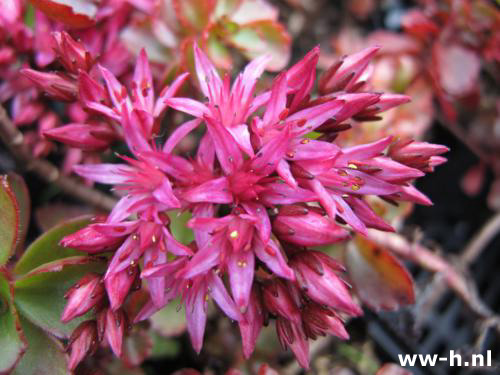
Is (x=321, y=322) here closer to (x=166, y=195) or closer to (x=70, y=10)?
(x=166, y=195)

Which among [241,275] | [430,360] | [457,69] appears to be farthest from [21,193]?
[457,69]

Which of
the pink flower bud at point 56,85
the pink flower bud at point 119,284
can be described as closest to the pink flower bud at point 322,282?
the pink flower bud at point 119,284

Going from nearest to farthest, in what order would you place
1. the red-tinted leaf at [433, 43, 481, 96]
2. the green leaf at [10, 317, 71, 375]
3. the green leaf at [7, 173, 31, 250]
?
the green leaf at [10, 317, 71, 375] → the green leaf at [7, 173, 31, 250] → the red-tinted leaf at [433, 43, 481, 96]

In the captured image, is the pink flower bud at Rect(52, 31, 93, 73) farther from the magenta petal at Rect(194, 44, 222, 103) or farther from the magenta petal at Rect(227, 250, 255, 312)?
Answer: the magenta petal at Rect(227, 250, 255, 312)

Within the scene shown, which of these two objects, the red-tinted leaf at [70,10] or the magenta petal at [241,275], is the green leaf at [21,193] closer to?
the red-tinted leaf at [70,10]

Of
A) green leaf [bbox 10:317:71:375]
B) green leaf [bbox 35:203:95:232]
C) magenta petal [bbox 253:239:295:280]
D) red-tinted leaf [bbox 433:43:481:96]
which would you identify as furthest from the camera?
red-tinted leaf [bbox 433:43:481:96]

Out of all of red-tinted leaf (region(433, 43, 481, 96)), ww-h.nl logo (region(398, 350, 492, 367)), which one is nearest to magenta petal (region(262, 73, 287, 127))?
ww-h.nl logo (region(398, 350, 492, 367))

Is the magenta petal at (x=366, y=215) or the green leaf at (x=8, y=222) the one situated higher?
the magenta petal at (x=366, y=215)
